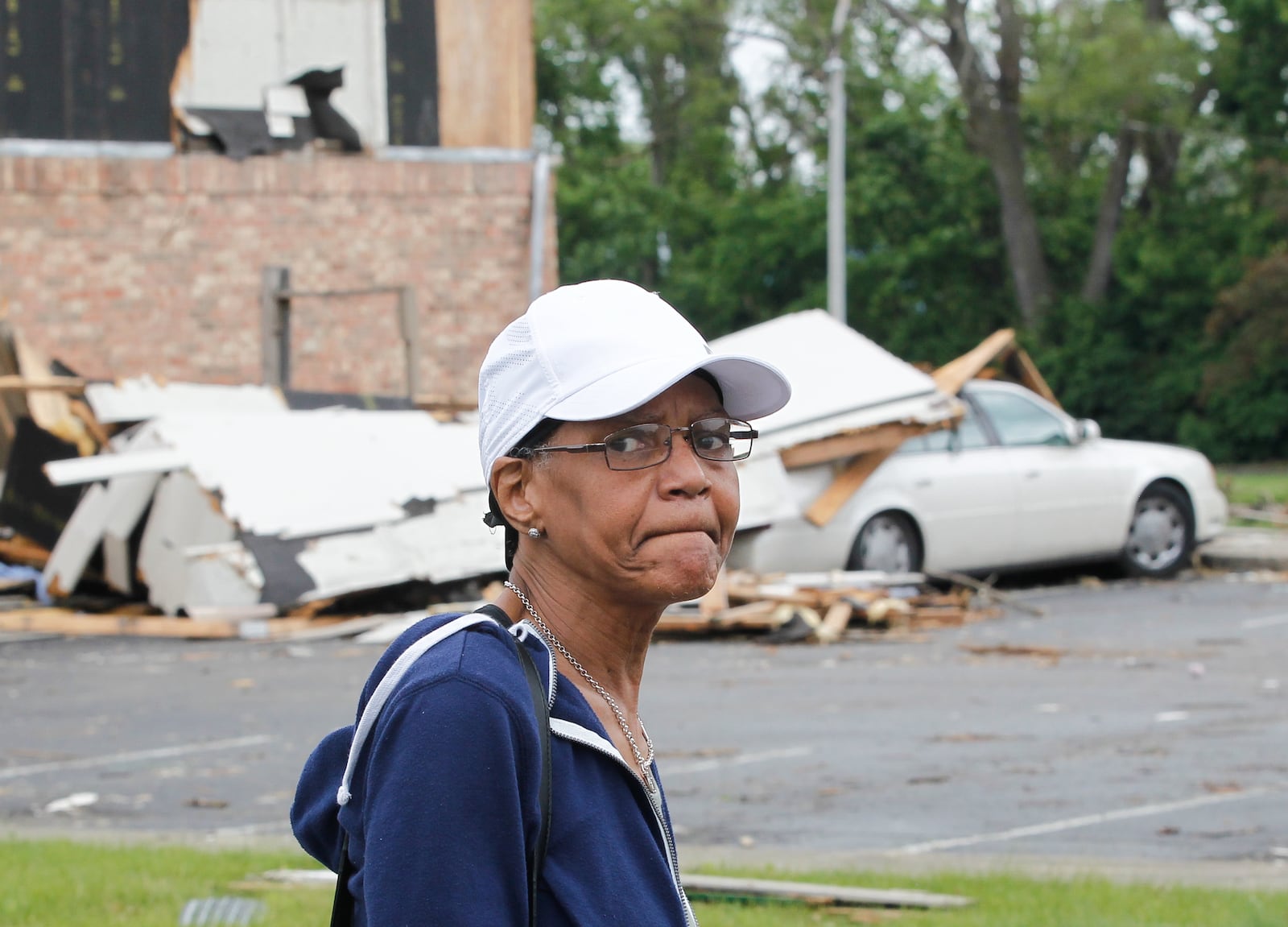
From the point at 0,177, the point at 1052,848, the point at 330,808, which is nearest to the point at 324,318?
the point at 0,177

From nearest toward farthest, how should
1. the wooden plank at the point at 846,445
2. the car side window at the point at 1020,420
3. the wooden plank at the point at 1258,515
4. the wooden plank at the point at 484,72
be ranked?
the wooden plank at the point at 846,445, the car side window at the point at 1020,420, the wooden plank at the point at 484,72, the wooden plank at the point at 1258,515

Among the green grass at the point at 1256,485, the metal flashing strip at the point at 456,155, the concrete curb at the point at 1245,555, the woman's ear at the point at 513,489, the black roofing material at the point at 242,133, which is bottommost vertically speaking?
the green grass at the point at 1256,485

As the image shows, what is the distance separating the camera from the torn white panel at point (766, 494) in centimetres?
1399

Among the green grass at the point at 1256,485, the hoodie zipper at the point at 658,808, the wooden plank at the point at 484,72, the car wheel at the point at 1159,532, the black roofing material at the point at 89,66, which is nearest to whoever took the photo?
the hoodie zipper at the point at 658,808

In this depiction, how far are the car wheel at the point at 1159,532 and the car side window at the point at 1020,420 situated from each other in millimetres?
1141

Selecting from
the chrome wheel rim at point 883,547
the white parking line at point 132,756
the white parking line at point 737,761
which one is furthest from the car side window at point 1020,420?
the white parking line at point 132,756

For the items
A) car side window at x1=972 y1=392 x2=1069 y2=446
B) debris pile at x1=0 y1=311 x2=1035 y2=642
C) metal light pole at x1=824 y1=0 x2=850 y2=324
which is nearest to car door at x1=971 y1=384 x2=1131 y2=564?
car side window at x1=972 y1=392 x2=1069 y2=446

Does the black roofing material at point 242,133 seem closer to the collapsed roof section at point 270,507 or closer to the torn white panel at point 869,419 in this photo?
the collapsed roof section at point 270,507

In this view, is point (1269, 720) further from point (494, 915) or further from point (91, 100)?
point (91, 100)

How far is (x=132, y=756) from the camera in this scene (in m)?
8.48

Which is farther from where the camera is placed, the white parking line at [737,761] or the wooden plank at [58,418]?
the wooden plank at [58,418]

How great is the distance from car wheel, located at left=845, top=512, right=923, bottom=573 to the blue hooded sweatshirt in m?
12.5

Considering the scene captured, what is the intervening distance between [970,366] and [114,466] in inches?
306

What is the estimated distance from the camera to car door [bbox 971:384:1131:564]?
15.1m
